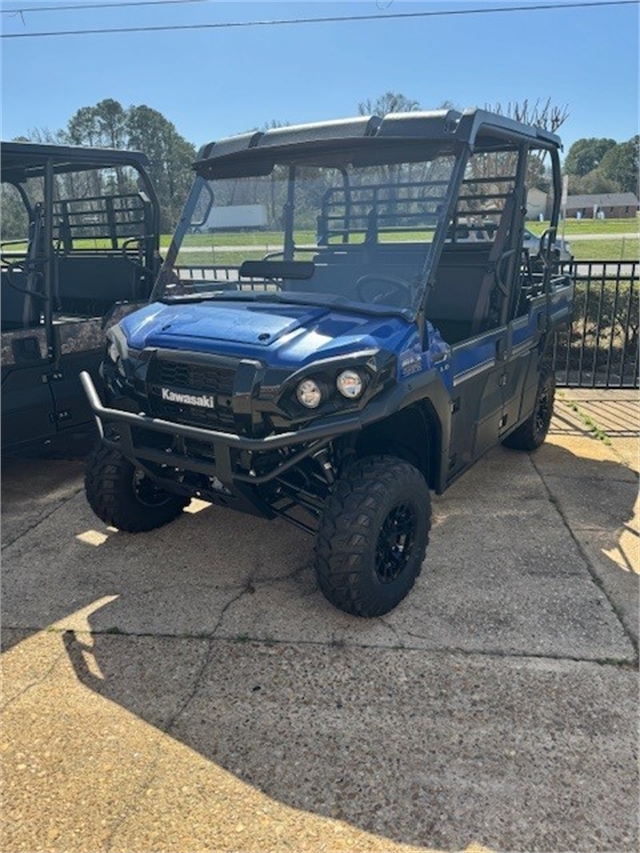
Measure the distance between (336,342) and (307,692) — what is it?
146 cm

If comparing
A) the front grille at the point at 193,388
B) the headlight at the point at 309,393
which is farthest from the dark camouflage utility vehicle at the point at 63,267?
the headlight at the point at 309,393

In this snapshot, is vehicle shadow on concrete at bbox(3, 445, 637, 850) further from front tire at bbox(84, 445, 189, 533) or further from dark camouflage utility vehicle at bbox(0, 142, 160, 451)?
dark camouflage utility vehicle at bbox(0, 142, 160, 451)

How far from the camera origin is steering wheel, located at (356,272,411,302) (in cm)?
→ 321

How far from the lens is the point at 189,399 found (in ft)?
9.75

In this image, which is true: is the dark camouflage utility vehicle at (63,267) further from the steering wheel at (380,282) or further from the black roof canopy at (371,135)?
the steering wheel at (380,282)

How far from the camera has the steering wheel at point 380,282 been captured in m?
3.21

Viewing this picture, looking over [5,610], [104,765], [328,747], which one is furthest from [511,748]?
[5,610]

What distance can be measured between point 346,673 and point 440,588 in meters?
0.84

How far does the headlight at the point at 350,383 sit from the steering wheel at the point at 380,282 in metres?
0.67

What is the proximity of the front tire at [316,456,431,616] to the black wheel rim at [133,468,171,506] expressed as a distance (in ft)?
4.30

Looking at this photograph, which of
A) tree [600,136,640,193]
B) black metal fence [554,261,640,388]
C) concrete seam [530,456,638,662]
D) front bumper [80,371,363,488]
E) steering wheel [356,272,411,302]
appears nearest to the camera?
front bumper [80,371,363,488]

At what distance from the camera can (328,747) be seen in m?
2.41

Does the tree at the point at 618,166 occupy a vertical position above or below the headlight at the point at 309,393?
above

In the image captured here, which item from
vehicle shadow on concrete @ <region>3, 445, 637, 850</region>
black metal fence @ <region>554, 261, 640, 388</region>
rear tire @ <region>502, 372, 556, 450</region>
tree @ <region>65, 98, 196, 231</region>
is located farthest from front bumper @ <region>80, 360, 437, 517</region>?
tree @ <region>65, 98, 196, 231</region>
